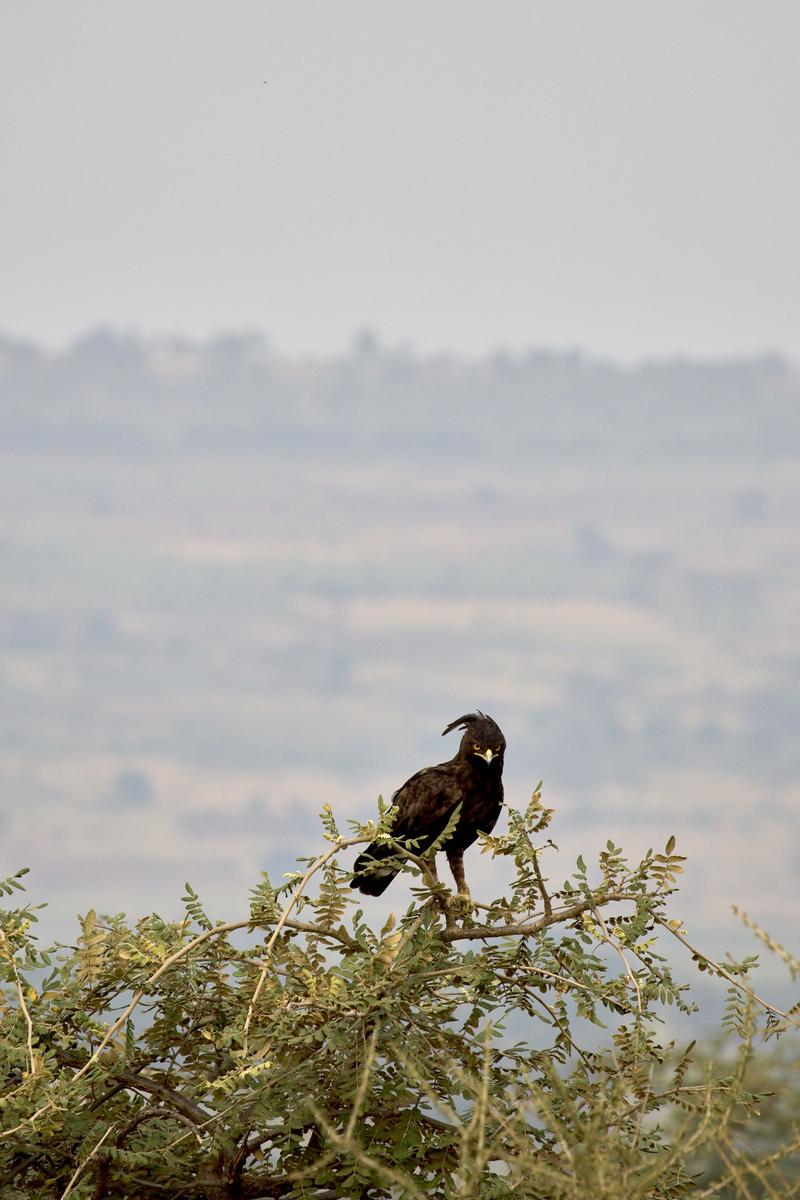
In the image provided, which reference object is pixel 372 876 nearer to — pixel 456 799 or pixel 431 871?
pixel 456 799

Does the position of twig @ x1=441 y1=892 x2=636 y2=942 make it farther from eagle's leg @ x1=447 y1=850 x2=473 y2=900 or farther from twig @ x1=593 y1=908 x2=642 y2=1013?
eagle's leg @ x1=447 y1=850 x2=473 y2=900

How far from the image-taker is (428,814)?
6.43 metres

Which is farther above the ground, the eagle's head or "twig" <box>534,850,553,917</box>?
the eagle's head

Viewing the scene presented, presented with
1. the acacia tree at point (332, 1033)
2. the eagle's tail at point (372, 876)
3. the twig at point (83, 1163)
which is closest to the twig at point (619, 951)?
the acacia tree at point (332, 1033)

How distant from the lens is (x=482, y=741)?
6.52m

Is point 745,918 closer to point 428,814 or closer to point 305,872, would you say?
point 305,872

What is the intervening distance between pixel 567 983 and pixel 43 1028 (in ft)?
5.38

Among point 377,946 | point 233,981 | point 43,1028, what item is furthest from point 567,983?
point 43,1028

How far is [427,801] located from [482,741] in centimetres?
33

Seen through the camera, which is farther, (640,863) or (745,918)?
(640,863)

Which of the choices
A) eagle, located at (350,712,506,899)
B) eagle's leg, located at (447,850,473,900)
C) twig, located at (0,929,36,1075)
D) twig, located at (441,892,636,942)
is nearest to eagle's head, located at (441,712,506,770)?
eagle, located at (350,712,506,899)

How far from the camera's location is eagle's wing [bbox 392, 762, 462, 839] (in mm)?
6414

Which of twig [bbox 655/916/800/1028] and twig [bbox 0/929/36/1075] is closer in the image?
twig [bbox 655/916/800/1028]

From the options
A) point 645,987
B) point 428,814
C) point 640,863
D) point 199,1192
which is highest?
point 428,814
